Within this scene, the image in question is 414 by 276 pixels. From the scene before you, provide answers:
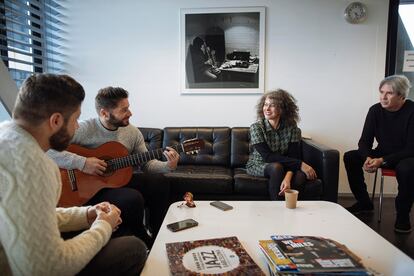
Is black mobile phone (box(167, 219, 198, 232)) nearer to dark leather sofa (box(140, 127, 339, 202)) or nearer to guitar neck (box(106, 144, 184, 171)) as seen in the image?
guitar neck (box(106, 144, 184, 171))

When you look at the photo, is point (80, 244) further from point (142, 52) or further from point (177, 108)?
point (142, 52)

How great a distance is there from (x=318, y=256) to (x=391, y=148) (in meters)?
2.06

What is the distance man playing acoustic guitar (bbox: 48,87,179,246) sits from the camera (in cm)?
176

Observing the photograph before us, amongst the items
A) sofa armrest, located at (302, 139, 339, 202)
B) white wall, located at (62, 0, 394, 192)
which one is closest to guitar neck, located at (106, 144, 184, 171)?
sofa armrest, located at (302, 139, 339, 202)

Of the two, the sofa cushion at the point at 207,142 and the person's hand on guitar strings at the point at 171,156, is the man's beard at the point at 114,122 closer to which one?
the person's hand on guitar strings at the point at 171,156

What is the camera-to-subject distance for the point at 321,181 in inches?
89.2

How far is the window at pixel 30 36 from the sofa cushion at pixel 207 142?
1.41 m

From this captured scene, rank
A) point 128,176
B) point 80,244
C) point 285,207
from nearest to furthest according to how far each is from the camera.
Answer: point 80,244 → point 285,207 → point 128,176

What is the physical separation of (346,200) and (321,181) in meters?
1.00

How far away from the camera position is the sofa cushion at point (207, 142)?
2.81 m

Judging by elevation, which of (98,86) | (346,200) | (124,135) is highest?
(98,86)

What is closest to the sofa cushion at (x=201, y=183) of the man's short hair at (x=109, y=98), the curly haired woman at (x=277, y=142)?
the curly haired woman at (x=277, y=142)

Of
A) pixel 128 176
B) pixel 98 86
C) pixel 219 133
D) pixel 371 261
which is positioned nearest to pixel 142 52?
pixel 98 86

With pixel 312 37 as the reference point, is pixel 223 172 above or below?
below
